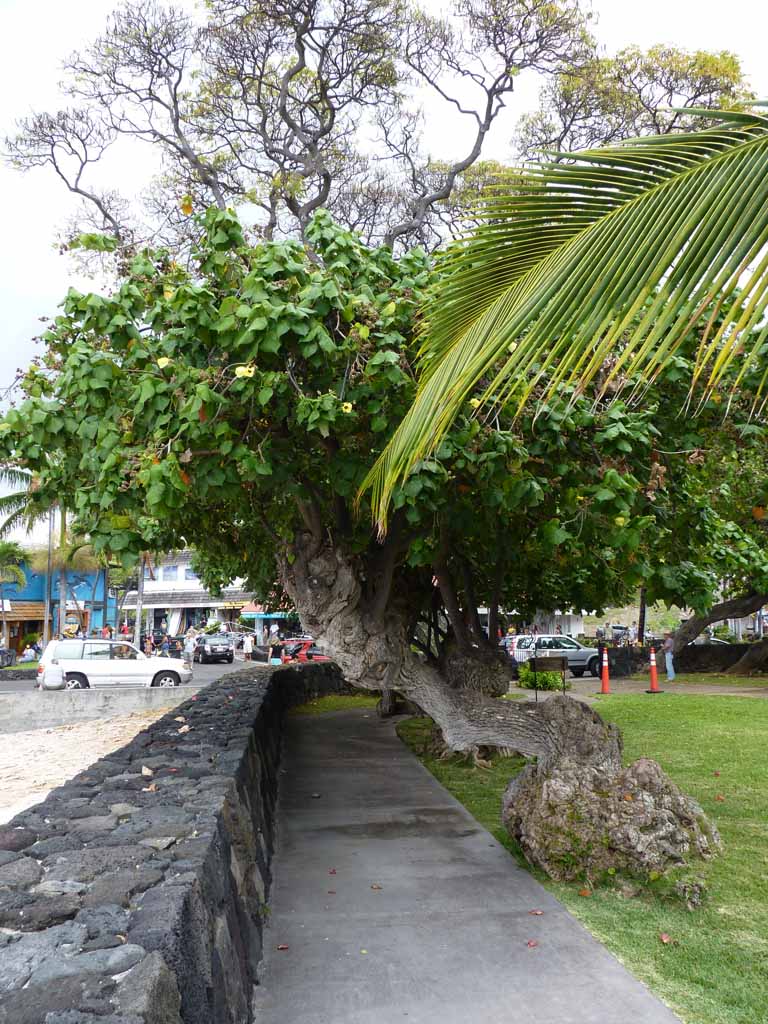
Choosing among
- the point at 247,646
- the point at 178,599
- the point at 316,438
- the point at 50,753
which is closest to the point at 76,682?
the point at 50,753

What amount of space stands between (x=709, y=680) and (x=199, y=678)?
52.9 ft

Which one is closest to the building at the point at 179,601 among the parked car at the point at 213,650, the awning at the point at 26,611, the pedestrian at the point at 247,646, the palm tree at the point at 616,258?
the awning at the point at 26,611

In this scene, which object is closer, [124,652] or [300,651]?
[124,652]

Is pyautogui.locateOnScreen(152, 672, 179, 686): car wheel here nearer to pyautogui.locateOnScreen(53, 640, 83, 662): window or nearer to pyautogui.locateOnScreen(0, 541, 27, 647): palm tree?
pyautogui.locateOnScreen(53, 640, 83, 662): window

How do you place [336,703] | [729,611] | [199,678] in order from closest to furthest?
[336,703] < [729,611] < [199,678]

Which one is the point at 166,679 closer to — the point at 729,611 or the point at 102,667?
the point at 102,667

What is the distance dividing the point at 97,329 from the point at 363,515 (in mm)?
2870

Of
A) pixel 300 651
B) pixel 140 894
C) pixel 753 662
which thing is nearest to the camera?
pixel 140 894

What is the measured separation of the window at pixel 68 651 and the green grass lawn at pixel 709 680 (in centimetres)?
1526

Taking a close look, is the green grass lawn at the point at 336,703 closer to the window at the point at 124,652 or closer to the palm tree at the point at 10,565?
the window at the point at 124,652

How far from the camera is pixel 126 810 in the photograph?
16.5 ft

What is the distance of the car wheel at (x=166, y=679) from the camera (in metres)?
23.1

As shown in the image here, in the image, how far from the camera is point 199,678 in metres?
29.5

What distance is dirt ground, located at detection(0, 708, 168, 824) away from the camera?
10766mm
